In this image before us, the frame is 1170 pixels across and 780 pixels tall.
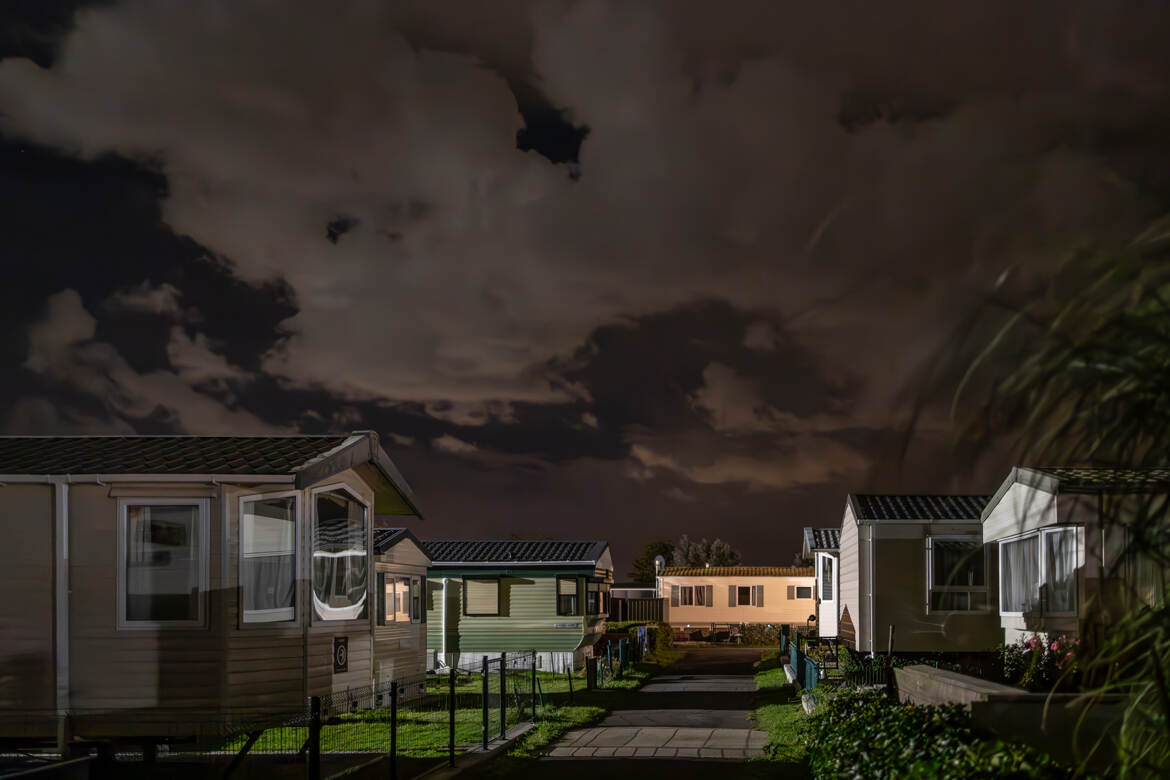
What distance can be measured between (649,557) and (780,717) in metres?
77.2

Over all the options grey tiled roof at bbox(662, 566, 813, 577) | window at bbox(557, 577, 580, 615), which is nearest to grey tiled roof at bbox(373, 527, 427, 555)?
window at bbox(557, 577, 580, 615)

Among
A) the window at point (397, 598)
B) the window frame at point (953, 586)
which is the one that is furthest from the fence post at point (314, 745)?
the window frame at point (953, 586)

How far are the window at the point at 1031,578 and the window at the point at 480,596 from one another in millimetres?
15615

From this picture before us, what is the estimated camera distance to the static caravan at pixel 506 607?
32.1 metres

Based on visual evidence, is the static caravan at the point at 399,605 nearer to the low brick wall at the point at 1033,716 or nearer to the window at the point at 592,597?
the window at the point at 592,597

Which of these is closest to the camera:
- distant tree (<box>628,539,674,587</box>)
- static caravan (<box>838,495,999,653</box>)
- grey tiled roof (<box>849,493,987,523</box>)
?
static caravan (<box>838,495,999,653</box>)

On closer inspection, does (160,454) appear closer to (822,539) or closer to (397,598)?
(397,598)

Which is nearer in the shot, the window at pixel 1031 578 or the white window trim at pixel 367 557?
the white window trim at pixel 367 557

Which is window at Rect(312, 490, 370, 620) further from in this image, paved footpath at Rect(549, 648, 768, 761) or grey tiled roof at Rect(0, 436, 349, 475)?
paved footpath at Rect(549, 648, 768, 761)

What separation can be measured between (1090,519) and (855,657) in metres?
20.1

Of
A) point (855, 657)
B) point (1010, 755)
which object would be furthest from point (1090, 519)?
point (855, 657)

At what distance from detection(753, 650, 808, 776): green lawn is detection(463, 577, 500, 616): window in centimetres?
786

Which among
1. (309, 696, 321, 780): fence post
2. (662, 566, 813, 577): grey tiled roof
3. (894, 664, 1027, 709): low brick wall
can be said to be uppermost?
(894, 664, 1027, 709): low brick wall

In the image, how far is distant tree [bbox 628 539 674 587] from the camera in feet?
303
